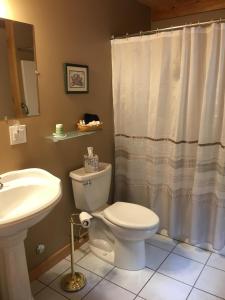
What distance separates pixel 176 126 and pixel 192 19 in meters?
1.22

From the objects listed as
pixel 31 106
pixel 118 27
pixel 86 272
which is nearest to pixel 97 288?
pixel 86 272

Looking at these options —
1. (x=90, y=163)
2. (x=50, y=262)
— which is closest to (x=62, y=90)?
(x=90, y=163)

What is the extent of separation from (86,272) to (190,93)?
158cm

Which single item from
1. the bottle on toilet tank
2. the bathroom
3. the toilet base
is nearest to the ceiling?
the bathroom

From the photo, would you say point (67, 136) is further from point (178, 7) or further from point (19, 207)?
point (178, 7)

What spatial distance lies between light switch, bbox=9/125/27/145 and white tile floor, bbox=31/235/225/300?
105 centimetres

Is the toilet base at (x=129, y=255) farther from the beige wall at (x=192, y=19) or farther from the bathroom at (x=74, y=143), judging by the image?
the beige wall at (x=192, y=19)

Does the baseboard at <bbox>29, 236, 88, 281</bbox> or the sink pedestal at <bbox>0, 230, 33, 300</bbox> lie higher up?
the sink pedestal at <bbox>0, 230, 33, 300</bbox>

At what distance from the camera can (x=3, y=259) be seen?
1417mm

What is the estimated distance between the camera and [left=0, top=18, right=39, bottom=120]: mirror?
153 centimetres

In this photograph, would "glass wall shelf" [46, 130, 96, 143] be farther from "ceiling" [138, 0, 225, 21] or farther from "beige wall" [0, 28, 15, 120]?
"ceiling" [138, 0, 225, 21]

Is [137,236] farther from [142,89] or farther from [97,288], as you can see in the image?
[142,89]

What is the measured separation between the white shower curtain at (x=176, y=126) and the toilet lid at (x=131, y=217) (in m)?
0.38

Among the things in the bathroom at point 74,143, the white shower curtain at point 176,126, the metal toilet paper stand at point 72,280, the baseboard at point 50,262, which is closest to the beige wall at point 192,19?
the bathroom at point 74,143
